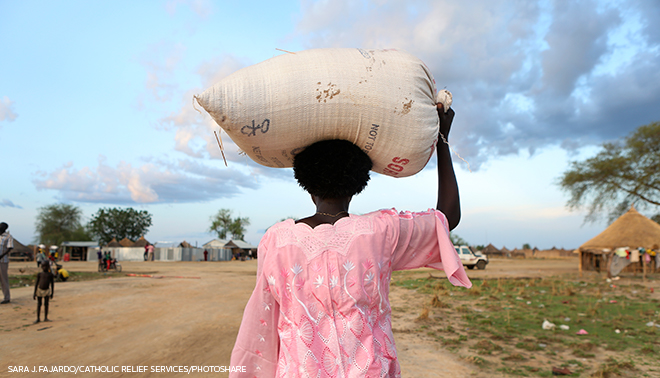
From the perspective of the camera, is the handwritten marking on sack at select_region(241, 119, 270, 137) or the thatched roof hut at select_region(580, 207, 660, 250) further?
the thatched roof hut at select_region(580, 207, 660, 250)

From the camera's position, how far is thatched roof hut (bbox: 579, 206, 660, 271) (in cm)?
1646

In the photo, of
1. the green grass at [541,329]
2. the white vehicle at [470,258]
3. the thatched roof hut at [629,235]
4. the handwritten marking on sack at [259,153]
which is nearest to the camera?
the handwritten marking on sack at [259,153]

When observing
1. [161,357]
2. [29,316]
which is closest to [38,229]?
[29,316]

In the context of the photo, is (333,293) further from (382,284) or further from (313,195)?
(313,195)

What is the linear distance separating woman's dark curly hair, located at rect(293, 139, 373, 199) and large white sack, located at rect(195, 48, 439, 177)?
4cm

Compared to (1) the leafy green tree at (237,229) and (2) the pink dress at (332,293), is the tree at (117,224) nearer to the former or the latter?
(1) the leafy green tree at (237,229)

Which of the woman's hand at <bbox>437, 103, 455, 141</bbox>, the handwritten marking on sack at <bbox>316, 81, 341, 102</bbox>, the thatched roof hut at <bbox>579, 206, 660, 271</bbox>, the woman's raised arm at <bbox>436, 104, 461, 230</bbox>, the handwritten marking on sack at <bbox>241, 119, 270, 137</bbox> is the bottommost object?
the thatched roof hut at <bbox>579, 206, 660, 271</bbox>

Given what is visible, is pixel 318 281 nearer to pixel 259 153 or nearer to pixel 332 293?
pixel 332 293

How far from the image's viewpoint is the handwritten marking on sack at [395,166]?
5.15ft

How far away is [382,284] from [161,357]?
476cm

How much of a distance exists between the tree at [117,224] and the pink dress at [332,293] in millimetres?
68898

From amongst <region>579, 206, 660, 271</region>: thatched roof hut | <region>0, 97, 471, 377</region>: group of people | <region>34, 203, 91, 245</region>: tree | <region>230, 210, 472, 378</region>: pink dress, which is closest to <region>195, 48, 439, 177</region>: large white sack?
<region>0, 97, 471, 377</region>: group of people

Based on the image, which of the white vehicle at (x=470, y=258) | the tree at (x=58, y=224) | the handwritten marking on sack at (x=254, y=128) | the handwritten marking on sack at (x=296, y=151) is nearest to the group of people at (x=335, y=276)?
the handwritten marking on sack at (x=296, y=151)

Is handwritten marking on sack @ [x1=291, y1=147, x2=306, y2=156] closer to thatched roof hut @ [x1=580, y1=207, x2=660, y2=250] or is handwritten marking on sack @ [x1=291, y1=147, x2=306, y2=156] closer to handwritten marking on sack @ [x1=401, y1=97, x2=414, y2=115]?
handwritten marking on sack @ [x1=401, y1=97, x2=414, y2=115]
